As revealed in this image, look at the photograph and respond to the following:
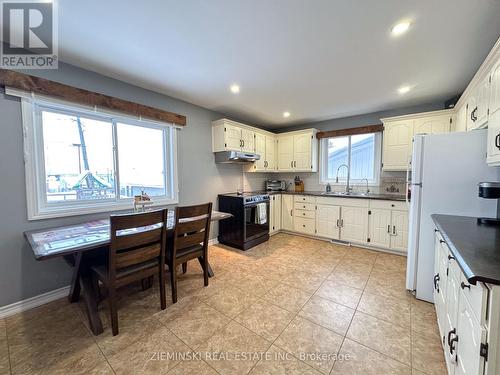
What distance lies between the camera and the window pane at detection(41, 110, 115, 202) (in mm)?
2201

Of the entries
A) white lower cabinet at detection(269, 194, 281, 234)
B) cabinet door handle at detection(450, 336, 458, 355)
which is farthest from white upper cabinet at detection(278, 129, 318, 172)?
cabinet door handle at detection(450, 336, 458, 355)

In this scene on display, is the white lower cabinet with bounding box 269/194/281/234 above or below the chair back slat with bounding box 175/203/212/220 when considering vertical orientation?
below

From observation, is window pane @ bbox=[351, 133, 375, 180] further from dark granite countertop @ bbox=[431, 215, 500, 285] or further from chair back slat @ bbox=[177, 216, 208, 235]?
chair back slat @ bbox=[177, 216, 208, 235]

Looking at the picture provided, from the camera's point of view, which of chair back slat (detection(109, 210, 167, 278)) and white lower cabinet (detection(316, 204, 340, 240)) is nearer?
chair back slat (detection(109, 210, 167, 278))

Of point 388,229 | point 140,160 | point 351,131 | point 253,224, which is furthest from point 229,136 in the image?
point 388,229

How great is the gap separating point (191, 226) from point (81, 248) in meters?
0.89

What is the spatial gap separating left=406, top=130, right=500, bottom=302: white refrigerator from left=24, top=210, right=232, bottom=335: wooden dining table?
8.14ft

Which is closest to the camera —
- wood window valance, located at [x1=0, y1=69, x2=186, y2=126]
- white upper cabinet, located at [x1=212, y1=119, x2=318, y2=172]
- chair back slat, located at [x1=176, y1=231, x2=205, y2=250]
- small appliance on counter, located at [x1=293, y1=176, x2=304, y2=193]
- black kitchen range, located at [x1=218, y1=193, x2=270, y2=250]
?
wood window valance, located at [x1=0, y1=69, x2=186, y2=126]

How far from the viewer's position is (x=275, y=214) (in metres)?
4.35

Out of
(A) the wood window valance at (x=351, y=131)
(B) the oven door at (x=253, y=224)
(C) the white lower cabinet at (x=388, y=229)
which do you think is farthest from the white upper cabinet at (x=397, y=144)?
(B) the oven door at (x=253, y=224)

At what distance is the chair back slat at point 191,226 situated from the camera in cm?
205

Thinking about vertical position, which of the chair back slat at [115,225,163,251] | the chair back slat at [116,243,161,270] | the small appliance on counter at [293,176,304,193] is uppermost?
the small appliance on counter at [293,176,304,193]

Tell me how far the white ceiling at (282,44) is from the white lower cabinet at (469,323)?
1.76m

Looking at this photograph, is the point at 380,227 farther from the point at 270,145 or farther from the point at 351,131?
the point at 270,145
